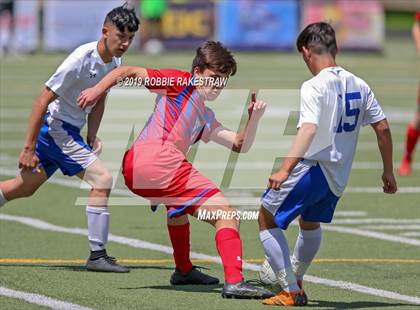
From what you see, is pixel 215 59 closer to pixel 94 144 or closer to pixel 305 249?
pixel 305 249

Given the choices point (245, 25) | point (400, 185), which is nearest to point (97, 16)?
point (245, 25)

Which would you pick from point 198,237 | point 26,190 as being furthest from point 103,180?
point 198,237

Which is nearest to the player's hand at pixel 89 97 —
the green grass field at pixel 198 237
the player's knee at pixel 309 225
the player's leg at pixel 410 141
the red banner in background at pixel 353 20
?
the green grass field at pixel 198 237

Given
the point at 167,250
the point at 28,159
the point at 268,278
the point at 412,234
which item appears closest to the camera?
the point at 268,278

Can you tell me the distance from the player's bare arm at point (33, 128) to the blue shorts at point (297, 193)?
202cm

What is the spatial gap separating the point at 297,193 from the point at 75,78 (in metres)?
2.38

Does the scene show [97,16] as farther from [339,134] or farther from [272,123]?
[339,134]

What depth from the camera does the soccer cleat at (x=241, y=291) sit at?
8.48 m

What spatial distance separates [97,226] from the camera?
32.7 feet

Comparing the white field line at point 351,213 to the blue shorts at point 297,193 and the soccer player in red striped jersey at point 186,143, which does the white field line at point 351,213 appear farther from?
the blue shorts at point 297,193

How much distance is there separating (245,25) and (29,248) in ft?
95.6

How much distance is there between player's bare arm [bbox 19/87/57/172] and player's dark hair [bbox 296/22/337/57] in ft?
7.20

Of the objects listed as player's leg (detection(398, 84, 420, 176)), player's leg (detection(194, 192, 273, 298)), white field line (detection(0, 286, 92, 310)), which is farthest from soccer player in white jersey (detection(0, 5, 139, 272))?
player's leg (detection(398, 84, 420, 176))

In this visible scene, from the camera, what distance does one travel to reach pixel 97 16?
38.6m
